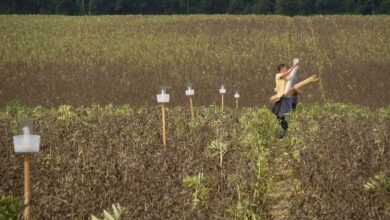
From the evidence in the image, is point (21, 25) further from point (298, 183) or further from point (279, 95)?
point (298, 183)

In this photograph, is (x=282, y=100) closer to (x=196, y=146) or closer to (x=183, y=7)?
(x=196, y=146)

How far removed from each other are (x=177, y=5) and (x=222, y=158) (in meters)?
66.7

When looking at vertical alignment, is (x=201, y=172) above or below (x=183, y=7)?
below

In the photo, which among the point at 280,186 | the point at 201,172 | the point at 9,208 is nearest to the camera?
the point at 9,208

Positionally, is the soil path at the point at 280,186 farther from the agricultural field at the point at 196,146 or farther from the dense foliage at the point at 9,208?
the dense foliage at the point at 9,208

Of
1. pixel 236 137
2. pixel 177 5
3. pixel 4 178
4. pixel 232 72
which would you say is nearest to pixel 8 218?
pixel 4 178

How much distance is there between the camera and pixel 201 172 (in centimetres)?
683

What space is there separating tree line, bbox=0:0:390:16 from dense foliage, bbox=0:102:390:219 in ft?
190

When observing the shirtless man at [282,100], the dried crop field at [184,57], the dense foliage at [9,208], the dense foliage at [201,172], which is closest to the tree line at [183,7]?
the dried crop field at [184,57]

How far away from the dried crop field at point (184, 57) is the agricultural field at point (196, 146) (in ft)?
0.40

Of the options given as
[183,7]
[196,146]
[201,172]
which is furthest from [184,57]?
[183,7]

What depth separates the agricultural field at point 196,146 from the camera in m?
5.66

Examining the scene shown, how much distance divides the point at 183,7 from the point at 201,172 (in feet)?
225

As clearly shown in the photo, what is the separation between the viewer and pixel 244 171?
668 cm
